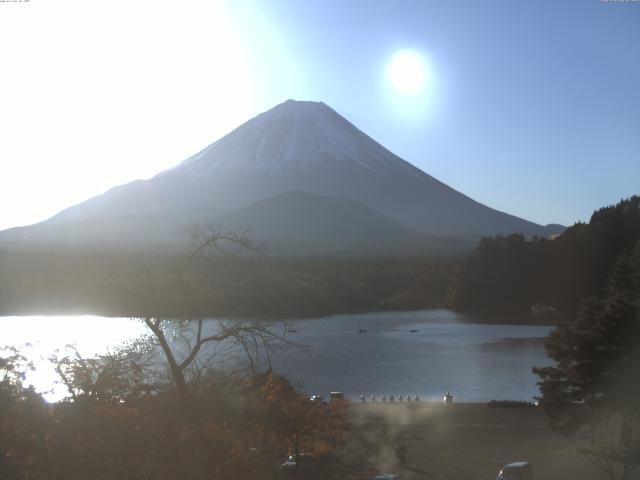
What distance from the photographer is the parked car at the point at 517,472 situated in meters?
8.44

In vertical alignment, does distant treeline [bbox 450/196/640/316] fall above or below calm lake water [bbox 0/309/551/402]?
above

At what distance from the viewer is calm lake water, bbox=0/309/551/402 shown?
734 inches

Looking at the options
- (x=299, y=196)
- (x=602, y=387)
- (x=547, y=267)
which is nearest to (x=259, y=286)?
(x=547, y=267)

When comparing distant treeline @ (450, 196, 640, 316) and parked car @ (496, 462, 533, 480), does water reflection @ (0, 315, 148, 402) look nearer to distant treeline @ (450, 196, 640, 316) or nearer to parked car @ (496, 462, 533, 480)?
parked car @ (496, 462, 533, 480)

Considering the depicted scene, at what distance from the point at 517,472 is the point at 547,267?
35428mm

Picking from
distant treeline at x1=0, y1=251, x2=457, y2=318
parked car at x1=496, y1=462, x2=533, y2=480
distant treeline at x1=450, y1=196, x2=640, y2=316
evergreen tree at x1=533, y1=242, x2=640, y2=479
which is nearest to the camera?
parked car at x1=496, y1=462, x2=533, y2=480

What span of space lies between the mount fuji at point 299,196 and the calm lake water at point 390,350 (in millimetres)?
50469

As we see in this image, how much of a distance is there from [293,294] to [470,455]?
31298mm

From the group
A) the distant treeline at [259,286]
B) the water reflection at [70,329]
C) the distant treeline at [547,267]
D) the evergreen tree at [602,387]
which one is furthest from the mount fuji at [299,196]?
the evergreen tree at [602,387]

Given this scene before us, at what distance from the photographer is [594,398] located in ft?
32.2

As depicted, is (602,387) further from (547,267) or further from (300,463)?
(547,267)

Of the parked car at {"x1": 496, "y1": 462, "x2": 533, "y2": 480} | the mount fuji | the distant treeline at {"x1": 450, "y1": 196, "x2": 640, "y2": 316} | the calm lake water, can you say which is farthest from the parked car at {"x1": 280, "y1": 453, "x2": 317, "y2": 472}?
the mount fuji

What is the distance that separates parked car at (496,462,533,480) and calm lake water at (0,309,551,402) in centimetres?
517

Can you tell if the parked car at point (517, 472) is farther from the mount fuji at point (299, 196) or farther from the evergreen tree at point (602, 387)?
the mount fuji at point (299, 196)
